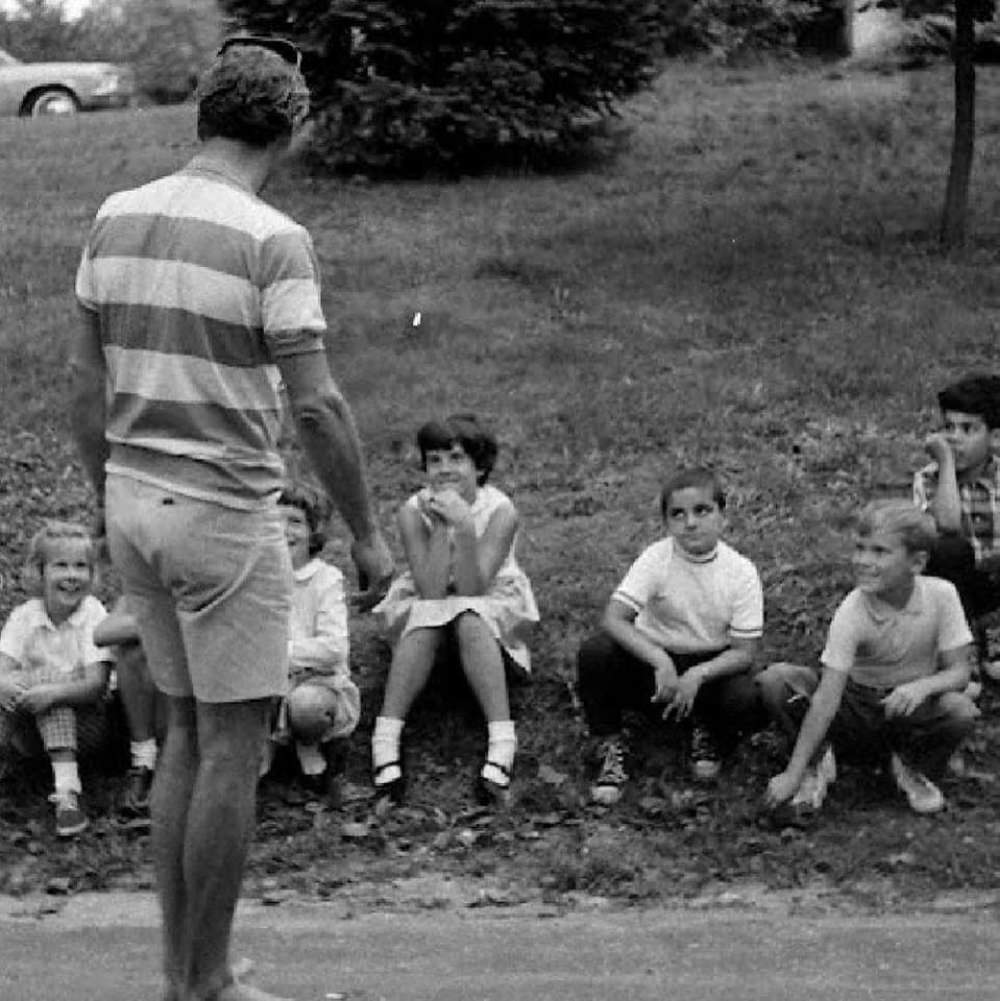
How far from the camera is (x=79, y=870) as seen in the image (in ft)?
22.9

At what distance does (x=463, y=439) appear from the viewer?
7738 millimetres

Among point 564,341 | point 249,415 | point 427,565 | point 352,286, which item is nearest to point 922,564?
point 427,565

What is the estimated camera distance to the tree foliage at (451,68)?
1450 centimetres

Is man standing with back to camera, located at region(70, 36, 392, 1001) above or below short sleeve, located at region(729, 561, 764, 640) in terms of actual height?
above

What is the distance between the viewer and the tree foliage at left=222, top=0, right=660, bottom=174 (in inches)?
571

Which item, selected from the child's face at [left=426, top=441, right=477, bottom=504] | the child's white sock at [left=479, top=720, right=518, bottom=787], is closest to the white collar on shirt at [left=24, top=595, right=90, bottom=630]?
the child's face at [left=426, top=441, right=477, bottom=504]

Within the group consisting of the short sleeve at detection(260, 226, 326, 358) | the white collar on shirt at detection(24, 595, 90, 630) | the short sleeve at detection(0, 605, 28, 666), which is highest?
the short sleeve at detection(260, 226, 326, 358)

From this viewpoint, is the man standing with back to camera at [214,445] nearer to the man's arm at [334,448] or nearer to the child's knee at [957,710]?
the man's arm at [334,448]

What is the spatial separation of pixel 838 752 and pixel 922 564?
2.17ft

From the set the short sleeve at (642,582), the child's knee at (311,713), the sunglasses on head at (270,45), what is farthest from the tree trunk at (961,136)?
the sunglasses on head at (270,45)

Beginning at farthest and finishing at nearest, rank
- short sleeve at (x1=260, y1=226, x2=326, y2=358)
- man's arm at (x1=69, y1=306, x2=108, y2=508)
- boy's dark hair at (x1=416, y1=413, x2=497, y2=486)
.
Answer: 1. boy's dark hair at (x1=416, y1=413, x2=497, y2=486)
2. man's arm at (x1=69, y1=306, x2=108, y2=508)
3. short sleeve at (x1=260, y1=226, x2=326, y2=358)

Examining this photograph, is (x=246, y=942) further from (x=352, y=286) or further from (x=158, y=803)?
(x=352, y=286)

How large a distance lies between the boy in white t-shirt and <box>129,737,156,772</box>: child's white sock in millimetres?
1403

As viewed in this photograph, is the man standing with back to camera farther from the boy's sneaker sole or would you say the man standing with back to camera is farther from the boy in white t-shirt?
the boy in white t-shirt
